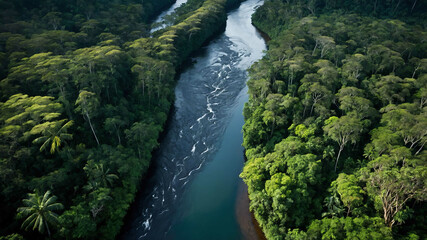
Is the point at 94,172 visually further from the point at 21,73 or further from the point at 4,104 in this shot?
the point at 21,73

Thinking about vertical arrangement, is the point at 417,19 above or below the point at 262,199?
above

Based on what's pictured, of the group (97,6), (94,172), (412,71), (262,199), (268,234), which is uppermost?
(97,6)

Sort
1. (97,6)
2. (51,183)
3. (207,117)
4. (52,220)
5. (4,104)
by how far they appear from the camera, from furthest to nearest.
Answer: (97,6) → (207,117) → (4,104) → (51,183) → (52,220)

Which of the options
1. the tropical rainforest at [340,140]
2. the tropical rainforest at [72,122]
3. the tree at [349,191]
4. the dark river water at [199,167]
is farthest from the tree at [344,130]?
the tropical rainforest at [72,122]

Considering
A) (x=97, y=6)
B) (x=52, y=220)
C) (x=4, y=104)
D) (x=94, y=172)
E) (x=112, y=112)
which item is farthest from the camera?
(x=97, y=6)

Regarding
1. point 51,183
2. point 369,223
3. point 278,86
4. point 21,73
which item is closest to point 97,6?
point 21,73

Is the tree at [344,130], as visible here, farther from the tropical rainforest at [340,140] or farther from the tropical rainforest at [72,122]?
the tropical rainforest at [72,122]

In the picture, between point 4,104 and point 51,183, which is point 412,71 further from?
point 4,104

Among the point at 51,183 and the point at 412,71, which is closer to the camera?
the point at 51,183
